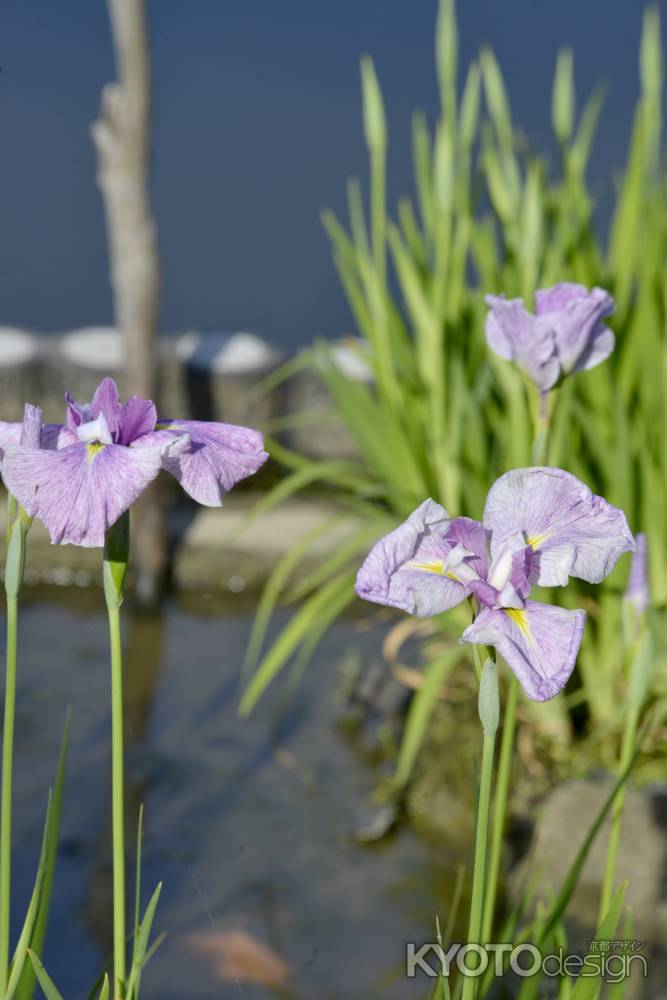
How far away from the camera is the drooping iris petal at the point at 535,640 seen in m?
0.63

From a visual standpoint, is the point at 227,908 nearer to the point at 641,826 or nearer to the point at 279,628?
the point at 641,826

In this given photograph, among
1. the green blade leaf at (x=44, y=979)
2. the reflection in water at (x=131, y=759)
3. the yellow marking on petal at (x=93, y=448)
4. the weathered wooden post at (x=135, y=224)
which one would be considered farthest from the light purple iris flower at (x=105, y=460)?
the weathered wooden post at (x=135, y=224)

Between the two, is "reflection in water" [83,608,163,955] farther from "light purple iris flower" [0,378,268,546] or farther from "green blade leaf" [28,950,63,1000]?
"light purple iris flower" [0,378,268,546]

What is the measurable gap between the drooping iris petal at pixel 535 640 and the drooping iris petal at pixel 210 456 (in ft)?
0.56

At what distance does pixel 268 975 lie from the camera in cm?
172

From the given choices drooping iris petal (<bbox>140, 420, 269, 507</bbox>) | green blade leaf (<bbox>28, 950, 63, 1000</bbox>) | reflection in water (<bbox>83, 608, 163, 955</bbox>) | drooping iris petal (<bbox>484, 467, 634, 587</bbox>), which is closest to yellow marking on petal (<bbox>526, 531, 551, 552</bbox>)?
drooping iris petal (<bbox>484, 467, 634, 587</bbox>)

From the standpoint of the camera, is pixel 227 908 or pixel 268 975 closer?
pixel 268 975

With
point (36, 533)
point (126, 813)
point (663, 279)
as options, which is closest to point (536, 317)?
point (663, 279)

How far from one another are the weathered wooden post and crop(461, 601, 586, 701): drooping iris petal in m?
2.14

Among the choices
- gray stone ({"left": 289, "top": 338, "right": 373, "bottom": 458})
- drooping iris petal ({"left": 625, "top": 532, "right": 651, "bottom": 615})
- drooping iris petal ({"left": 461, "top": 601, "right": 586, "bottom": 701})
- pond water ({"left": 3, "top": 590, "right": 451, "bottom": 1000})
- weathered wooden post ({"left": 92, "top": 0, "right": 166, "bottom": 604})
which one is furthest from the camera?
gray stone ({"left": 289, "top": 338, "right": 373, "bottom": 458})

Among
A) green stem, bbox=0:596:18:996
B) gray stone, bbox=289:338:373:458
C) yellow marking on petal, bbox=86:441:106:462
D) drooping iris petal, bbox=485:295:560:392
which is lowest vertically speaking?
green stem, bbox=0:596:18:996

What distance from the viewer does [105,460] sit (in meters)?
0.67

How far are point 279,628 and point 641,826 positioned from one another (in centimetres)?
129

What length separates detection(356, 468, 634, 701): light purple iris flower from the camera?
639 millimetres
